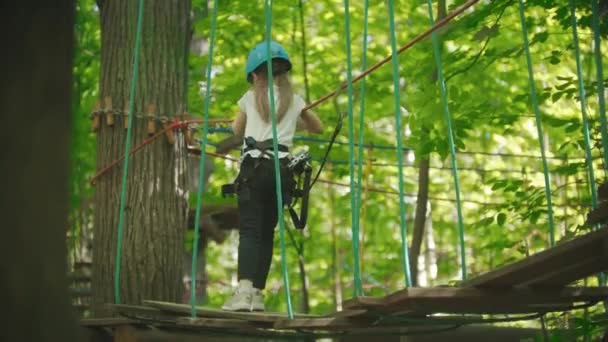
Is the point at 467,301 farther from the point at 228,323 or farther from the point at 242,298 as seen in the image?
the point at 242,298

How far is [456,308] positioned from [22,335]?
91.4 inches

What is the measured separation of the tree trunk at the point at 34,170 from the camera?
1.77 meters

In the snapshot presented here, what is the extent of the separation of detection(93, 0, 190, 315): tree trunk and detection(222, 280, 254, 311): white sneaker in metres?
0.82

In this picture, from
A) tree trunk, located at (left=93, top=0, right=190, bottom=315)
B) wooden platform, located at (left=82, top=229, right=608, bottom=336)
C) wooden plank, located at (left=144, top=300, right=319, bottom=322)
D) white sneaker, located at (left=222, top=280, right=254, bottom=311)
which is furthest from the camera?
tree trunk, located at (left=93, top=0, right=190, bottom=315)

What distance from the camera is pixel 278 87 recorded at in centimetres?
489

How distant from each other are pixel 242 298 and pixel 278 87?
988 mm

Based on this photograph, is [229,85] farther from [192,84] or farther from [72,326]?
[72,326]

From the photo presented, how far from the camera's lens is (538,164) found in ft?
40.3

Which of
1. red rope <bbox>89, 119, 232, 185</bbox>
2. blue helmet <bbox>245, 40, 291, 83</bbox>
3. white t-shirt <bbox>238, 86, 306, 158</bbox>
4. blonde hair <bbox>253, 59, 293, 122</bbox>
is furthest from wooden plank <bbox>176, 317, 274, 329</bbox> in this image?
red rope <bbox>89, 119, 232, 185</bbox>

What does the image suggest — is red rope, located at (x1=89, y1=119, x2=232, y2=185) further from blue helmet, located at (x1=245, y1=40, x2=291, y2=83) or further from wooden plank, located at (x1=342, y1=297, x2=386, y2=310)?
wooden plank, located at (x1=342, y1=297, x2=386, y2=310)

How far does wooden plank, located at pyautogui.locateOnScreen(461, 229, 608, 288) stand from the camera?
3197 millimetres

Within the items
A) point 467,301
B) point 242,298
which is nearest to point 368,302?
point 467,301

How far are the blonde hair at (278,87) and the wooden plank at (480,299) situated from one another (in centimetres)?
133

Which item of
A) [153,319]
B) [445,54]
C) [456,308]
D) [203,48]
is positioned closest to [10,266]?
[456,308]
